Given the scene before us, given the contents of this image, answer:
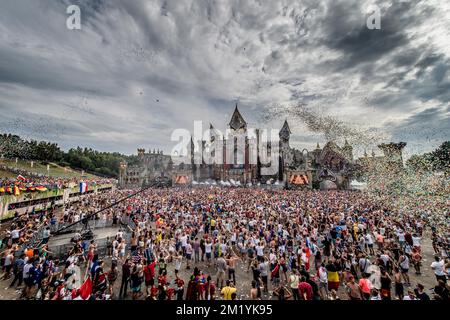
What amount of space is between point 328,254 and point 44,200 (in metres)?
34.0

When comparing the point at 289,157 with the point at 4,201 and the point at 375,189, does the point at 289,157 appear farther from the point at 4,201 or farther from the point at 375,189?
the point at 4,201

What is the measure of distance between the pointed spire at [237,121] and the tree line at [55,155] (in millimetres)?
73054

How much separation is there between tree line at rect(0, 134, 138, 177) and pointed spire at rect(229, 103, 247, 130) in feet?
240

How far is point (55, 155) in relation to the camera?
93812mm

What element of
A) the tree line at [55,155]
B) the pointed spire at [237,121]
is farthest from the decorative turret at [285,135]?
the tree line at [55,155]

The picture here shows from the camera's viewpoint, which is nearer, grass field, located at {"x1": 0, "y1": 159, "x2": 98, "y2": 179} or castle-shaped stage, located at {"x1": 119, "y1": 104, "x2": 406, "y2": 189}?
castle-shaped stage, located at {"x1": 119, "y1": 104, "x2": 406, "y2": 189}

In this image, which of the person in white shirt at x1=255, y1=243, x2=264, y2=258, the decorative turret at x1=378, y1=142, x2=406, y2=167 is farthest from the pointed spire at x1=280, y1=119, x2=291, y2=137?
the person in white shirt at x1=255, y1=243, x2=264, y2=258

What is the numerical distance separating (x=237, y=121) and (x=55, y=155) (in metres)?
86.9

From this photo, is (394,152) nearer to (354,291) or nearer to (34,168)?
(354,291)

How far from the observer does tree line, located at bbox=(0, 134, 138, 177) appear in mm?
81812

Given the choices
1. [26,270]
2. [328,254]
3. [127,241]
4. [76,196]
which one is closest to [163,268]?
[26,270]

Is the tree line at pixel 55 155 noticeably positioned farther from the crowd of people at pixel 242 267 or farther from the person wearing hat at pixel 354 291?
the person wearing hat at pixel 354 291

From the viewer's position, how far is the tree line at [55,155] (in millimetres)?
81812

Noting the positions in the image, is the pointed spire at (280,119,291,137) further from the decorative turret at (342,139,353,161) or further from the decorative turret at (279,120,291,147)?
the decorative turret at (342,139,353,161)
